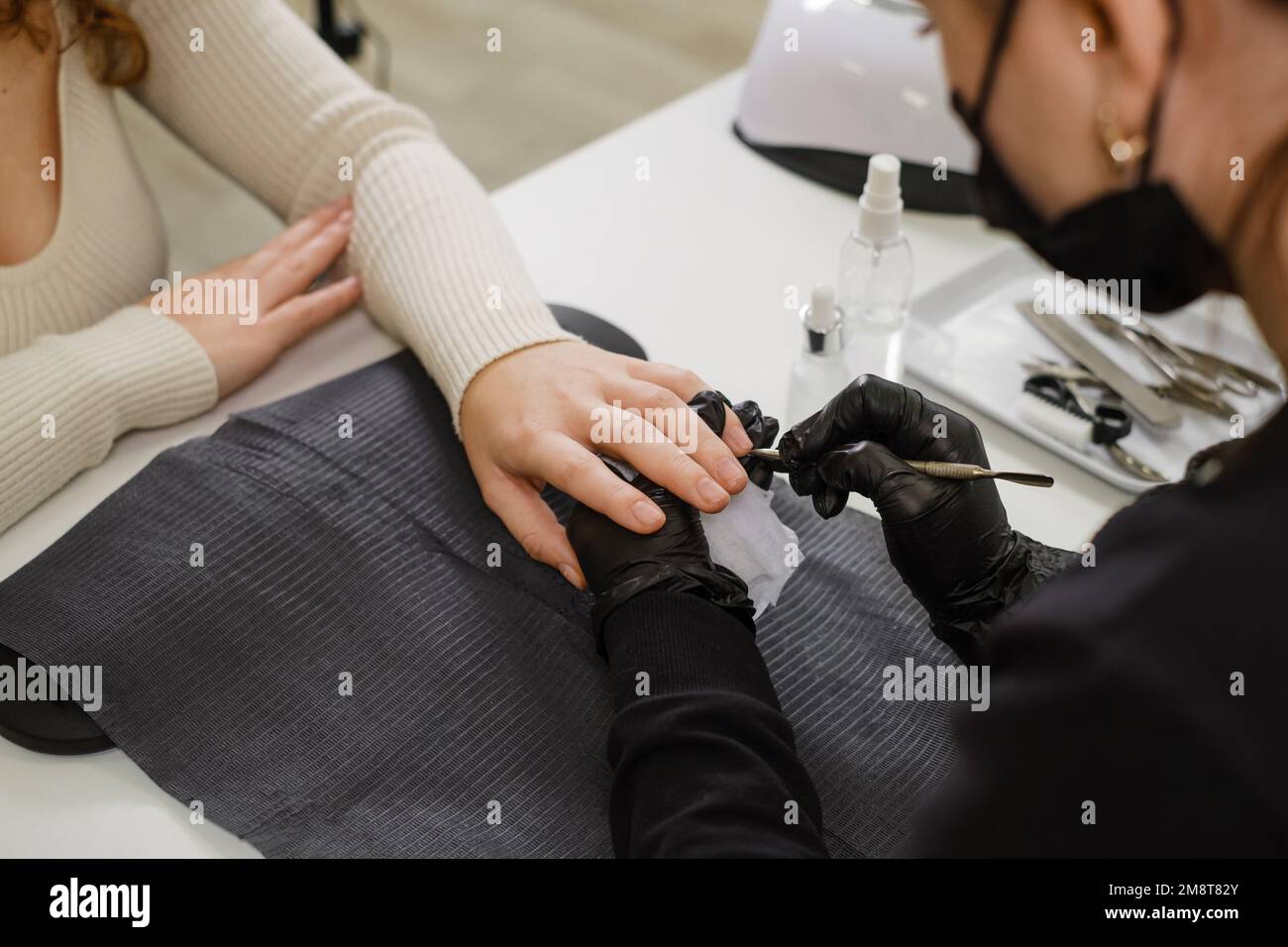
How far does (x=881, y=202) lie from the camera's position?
3.24 ft

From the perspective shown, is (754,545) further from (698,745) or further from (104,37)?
(104,37)

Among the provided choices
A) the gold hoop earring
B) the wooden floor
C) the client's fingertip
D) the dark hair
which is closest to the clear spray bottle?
the client's fingertip

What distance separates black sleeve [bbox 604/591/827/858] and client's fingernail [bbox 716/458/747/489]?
100 mm

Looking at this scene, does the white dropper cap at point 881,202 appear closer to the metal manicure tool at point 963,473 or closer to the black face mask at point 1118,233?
the metal manicure tool at point 963,473

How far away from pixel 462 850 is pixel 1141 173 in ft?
1.76

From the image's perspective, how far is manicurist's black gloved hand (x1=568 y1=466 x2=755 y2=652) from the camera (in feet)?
2.66

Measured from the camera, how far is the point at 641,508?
846mm

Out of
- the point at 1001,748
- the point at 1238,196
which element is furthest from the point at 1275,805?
the point at 1238,196

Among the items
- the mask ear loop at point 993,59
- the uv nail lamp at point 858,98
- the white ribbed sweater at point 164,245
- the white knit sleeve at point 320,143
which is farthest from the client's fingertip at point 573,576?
the uv nail lamp at point 858,98

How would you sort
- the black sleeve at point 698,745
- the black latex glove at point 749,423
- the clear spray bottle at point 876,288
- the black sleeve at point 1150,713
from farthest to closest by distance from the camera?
the clear spray bottle at point 876,288 → the black latex glove at point 749,423 → the black sleeve at point 698,745 → the black sleeve at point 1150,713

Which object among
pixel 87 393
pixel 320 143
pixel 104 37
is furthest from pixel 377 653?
pixel 104 37

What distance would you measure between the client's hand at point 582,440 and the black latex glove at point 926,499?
0.21ft

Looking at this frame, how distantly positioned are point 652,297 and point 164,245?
1.69 ft

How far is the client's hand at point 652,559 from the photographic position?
31.9 inches
